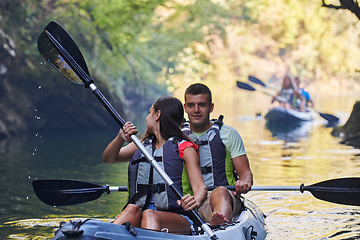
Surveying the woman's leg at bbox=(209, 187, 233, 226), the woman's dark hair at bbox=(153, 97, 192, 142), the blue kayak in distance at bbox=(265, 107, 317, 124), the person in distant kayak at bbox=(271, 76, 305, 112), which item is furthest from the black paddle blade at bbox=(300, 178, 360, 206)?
the person in distant kayak at bbox=(271, 76, 305, 112)

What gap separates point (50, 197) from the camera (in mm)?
3129

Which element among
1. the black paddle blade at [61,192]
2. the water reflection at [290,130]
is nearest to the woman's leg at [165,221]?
the black paddle blade at [61,192]

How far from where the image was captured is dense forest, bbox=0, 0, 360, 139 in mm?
11633

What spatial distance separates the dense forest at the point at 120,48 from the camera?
11.6 meters

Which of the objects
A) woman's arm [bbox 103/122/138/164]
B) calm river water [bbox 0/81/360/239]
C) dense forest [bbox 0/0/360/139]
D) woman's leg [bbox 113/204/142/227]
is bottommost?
calm river water [bbox 0/81/360/239]

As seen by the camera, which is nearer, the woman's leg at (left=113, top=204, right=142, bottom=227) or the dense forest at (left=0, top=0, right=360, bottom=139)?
the woman's leg at (left=113, top=204, right=142, bottom=227)

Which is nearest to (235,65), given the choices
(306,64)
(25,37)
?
(306,64)

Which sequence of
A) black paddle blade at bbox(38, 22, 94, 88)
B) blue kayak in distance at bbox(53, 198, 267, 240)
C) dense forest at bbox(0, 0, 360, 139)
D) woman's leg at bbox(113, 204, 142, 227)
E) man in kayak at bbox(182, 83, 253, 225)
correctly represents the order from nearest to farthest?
blue kayak in distance at bbox(53, 198, 267, 240)
woman's leg at bbox(113, 204, 142, 227)
man in kayak at bbox(182, 83, 253, 225)
black paddle blade at bbox(38, 22, 94, 88)
dense forest at bbox(0, 0, 360, 139)

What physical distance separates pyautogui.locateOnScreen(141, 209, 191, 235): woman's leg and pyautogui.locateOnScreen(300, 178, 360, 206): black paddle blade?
4.07ft

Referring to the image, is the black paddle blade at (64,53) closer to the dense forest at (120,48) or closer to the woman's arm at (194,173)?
the woman's arm at (194,173)

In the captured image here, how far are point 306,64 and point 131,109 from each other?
1726 centimetres

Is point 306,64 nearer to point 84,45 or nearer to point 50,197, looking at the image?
point 84,45

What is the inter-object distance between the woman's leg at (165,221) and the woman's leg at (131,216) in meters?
0.03

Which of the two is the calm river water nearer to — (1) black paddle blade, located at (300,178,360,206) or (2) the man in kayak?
(1) black paddle blade, located at (300,178,360,206)
